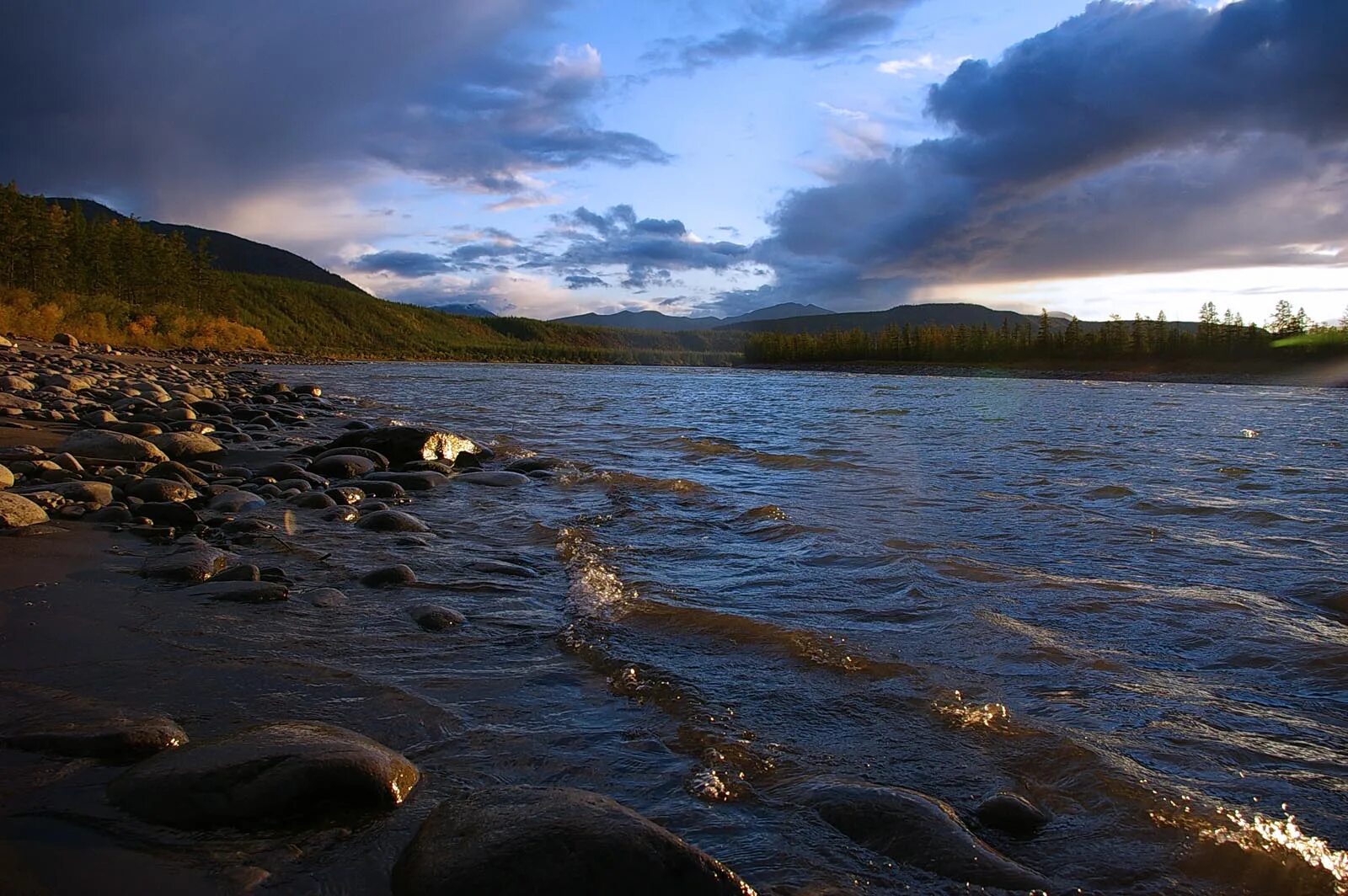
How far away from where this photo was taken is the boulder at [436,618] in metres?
4.29

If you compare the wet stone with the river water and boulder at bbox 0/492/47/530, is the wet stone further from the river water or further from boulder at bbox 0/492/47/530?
boulder at bbox 0/492/47/530

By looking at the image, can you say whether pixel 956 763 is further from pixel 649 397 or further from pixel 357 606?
pixel 649 397

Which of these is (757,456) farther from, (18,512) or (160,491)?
(18,512)

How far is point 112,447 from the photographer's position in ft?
28.3

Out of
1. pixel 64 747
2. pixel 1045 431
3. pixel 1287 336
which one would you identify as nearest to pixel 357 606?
pixel 64 747

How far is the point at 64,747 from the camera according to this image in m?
2.60

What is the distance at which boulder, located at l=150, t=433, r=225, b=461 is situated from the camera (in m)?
9.39

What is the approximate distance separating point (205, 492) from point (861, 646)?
623 centimetres

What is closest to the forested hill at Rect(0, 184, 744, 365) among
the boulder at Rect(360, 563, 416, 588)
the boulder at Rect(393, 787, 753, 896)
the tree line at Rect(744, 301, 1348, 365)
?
the boulder at Rect(360, 563, 416, 588)

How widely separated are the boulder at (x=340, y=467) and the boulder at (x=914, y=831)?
7.78 meters

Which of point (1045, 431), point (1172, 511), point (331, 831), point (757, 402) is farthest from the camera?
point (757, 402)

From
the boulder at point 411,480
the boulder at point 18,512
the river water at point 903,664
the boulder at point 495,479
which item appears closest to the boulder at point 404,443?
the boulder at point 495,479

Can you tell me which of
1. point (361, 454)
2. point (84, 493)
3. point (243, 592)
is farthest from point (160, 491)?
point (361, 454)

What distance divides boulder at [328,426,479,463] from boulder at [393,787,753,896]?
8.94 m
